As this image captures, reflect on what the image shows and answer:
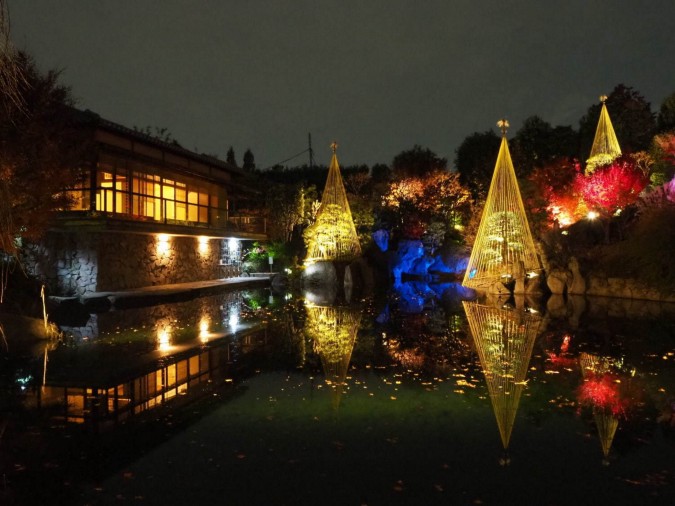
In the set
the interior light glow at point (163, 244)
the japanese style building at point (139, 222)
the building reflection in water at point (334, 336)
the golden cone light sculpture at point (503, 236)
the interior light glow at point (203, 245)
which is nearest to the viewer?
the building reflection in water at point (334, 336)

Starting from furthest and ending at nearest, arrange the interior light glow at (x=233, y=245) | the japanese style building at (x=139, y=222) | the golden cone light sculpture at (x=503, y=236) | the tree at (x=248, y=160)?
1. the tree at (x=248, y=160)
2. the interior light glow at (x=233, y=245)
3. the golden cone light sculpture at (x=503, y=236)
4. the japanese style building at (x=139, y=222)

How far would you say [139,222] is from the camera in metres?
17.2

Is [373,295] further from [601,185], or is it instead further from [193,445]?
[193,445]

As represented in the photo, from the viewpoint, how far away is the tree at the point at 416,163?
3291 centimetres

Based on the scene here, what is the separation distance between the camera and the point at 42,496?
3.68m

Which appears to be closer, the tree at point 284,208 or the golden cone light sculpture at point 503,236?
the golden cone light sculpture at point 503,236

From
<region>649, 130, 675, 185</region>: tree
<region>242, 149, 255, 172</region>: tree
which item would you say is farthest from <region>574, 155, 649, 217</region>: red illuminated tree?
<region>242, 149, 255, 172</region>: tree

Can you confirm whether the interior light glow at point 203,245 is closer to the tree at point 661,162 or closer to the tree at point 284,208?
the tree at point 284,208

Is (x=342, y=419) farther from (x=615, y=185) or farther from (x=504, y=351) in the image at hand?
(x=615, y=185)

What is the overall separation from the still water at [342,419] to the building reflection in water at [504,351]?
1.8 inches

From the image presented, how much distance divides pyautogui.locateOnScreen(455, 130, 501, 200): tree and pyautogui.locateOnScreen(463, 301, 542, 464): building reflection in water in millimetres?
20622

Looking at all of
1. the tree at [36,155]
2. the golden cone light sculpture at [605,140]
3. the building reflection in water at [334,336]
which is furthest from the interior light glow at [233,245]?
the golden cone light sculpture at [605,140]

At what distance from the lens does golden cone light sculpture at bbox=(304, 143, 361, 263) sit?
22.7m

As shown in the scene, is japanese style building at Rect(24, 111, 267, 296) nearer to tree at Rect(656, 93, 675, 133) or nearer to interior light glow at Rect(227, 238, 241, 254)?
interior light glow at Rect(227, 238, 241, 254)
